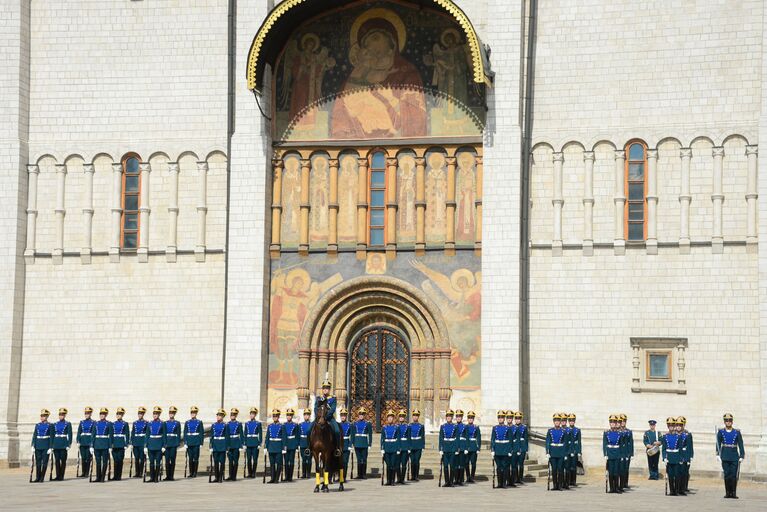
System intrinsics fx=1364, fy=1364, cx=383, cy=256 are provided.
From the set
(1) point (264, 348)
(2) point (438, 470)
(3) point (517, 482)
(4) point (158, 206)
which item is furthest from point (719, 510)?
(4) point (158, 206)

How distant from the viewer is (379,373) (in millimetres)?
35156

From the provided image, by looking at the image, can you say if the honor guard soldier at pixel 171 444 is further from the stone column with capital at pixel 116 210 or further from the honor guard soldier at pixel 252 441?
the stone column with capital at pixel 116 210

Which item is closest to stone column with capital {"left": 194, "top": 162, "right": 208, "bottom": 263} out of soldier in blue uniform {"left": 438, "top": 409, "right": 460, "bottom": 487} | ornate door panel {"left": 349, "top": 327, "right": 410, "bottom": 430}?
ornate door panel {"left": 349, "top": 327, "right": 410, "bottom": 430}

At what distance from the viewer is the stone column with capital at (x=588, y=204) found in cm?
3375

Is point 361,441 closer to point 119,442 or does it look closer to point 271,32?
point 119,442

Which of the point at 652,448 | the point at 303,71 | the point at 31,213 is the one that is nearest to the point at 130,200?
the point at 31,213

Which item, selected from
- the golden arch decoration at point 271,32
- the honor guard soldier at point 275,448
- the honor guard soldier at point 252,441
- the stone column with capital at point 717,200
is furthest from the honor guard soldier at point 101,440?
the stone column with capital at point 717,200

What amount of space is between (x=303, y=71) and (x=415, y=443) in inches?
442

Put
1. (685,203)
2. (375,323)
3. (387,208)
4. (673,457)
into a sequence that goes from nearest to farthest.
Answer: (673,457), (685,203), (387,208), (375,323)

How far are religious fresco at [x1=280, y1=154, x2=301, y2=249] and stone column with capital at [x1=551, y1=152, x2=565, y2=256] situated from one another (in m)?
6.61

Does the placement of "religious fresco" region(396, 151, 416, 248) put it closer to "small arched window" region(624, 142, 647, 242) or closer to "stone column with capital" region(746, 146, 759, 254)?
"small arched window" region(624, 142, 647, 242)

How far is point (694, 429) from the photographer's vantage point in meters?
32.6

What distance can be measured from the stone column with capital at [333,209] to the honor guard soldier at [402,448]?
7.30 m

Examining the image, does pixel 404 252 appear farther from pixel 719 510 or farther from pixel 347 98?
pixel 719 510
